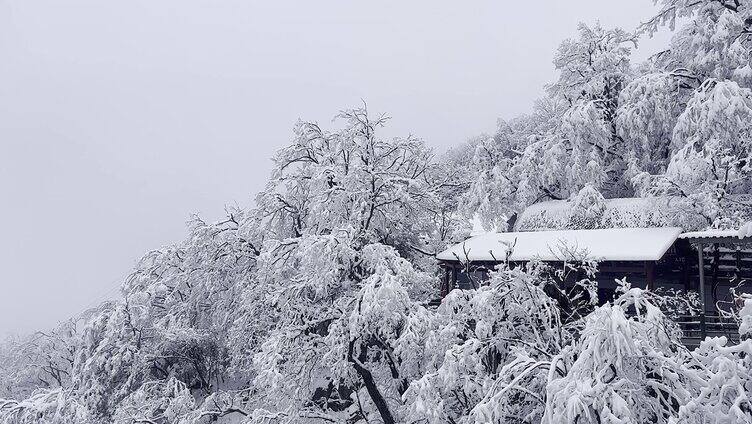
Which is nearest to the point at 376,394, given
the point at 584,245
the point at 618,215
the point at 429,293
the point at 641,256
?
the point at 429,293

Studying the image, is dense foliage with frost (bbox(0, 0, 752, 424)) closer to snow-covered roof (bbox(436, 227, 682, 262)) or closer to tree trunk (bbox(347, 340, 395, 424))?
tree trunk (bbox(347, 340, 395, 424))

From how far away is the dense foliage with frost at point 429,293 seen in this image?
8.55 m

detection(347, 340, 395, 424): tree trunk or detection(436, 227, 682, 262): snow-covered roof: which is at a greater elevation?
detection(436, 227, 682, 262): snow-covered roof

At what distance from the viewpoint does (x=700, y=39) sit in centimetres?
2305

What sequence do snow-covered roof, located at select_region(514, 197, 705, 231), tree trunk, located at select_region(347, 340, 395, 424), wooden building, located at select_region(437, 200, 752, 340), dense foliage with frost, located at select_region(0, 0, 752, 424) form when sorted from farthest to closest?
snow-covered roof, located at select_region(514, 197, 705, 231) < tree trunk, located at select_region(347, 340, 395, 424) < wooden building, located at select_region(437, 200, 752, 340) < dense foliage with frost, located at select_region(0, 0, 752, 424)

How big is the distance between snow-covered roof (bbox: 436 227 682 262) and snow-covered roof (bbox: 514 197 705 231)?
333 centimetres

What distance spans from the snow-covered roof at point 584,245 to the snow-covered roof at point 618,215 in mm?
3326

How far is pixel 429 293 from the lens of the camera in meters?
20.1

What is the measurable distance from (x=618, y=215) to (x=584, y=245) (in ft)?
24.4

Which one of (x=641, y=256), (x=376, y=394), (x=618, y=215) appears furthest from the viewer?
(x=618, y=215)

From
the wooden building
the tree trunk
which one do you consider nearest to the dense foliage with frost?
the tree trunk

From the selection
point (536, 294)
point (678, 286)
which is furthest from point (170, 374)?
point (678, 286)

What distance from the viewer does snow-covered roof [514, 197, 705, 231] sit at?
2012 centimetres

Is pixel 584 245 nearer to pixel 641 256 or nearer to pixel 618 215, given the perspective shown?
pixel 641 256
